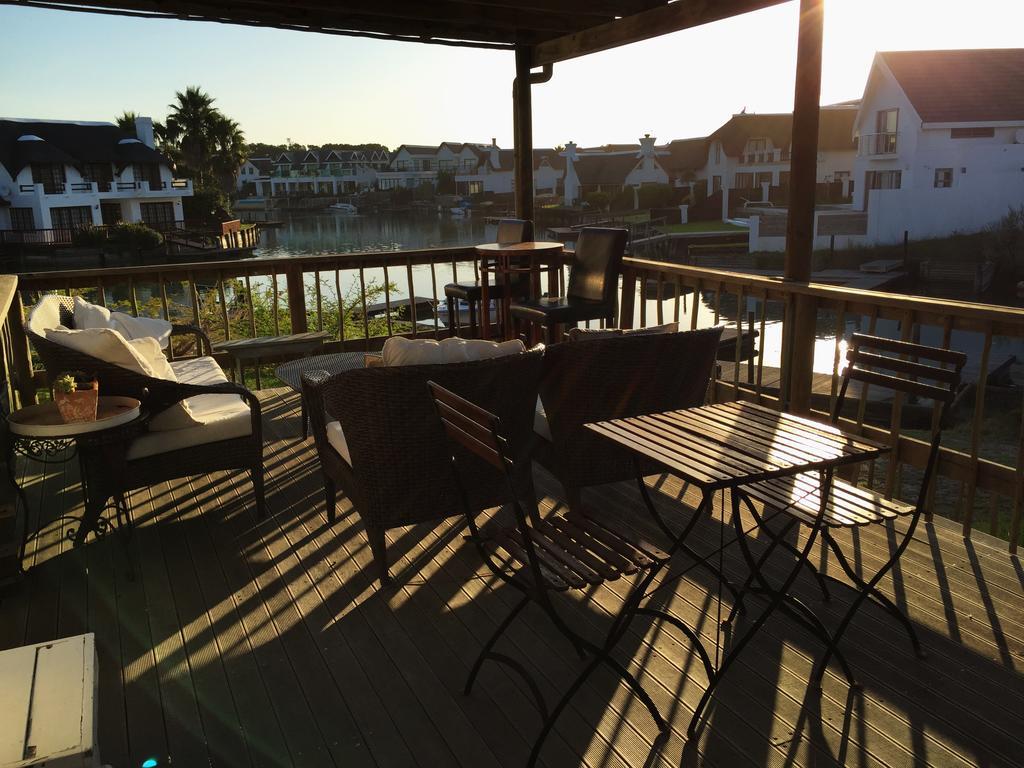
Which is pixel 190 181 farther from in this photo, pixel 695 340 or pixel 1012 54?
pixel 695 340

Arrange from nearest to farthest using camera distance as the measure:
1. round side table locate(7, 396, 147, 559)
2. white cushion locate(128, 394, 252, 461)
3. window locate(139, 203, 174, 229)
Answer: round side table locate(7, 396, 147, 559)
white cushion locate(128, 394, 252, 461)
window locate(139, 203, 174, 229)

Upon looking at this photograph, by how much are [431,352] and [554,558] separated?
1.07 meters

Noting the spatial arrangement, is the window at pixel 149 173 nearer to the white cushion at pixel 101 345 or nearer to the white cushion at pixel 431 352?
the white cushion at pixel 101 345

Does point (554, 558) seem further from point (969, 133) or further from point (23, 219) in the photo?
point (23, 219)

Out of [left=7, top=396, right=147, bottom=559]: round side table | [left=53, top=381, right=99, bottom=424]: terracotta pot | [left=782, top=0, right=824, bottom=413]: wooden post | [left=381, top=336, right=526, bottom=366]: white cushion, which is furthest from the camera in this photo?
[left=782, top=0, right=824, bottom=413]: wooden post

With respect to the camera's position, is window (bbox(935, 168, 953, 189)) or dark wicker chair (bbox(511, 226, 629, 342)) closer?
dark wicker chair (bbox(511, 226, 629, 342))

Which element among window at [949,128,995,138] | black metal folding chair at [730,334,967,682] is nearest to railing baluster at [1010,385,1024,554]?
black metal folding chair at [730,334,967,682]

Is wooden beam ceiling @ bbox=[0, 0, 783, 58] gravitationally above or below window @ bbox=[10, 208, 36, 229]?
above

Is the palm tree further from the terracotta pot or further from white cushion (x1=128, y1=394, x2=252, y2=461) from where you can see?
the terracotta pot

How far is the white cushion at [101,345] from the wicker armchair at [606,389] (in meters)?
1.83

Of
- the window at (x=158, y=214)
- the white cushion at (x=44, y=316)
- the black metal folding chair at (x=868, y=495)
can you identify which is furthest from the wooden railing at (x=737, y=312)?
the window at (x=158, y=214)

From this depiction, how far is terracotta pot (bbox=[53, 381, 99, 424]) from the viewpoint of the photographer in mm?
3078

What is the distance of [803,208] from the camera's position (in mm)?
4316

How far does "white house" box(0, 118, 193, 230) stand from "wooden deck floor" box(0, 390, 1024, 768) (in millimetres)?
37146
